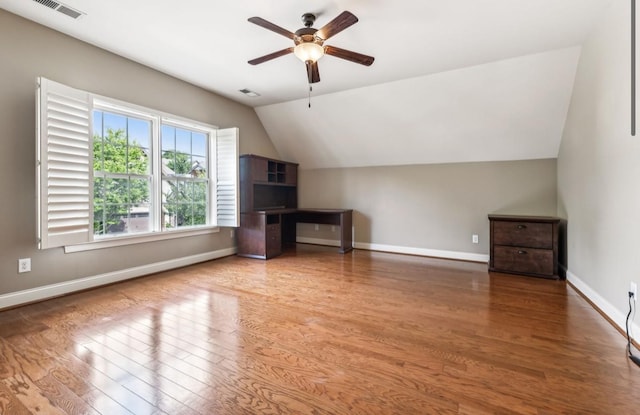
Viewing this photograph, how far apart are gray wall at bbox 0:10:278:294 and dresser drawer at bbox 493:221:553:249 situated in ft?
14.8

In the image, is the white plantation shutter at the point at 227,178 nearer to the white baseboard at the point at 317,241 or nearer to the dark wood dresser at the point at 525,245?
the white baseboard at the point at 317,241

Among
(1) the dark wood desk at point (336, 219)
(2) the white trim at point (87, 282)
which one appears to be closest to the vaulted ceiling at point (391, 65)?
(1) the dark wood desk at point (336, 219)

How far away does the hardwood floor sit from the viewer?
4.70 ft

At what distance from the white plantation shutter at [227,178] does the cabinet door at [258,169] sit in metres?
0.42

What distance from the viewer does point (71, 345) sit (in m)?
1.97

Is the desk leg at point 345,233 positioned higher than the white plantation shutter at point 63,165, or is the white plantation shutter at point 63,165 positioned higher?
the white plantation shutter at point 63,165

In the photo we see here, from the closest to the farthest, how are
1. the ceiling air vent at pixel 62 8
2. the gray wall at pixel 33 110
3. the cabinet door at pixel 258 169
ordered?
the ceiling air vent at pixel 62 8, the gray wall at pixel 33 110, the cabinet door at pixel 258 169

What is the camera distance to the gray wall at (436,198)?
4266 millimetres

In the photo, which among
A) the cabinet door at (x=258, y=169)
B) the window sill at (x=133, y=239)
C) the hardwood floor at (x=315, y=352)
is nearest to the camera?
the hardwood floor at (x=315, y=352)

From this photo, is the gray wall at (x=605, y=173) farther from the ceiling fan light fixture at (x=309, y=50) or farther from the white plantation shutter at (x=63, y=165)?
the white plantation shutter at (x=63, y=165)

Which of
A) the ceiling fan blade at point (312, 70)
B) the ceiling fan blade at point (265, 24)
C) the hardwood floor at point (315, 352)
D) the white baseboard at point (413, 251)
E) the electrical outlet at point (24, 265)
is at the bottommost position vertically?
the hardwood floor at point (315, 352)

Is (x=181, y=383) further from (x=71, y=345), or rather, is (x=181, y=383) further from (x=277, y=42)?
(x=277, y=42)

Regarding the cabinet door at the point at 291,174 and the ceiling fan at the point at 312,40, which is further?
the cabinet door at the point at 291,174

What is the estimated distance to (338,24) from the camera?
7.03 feet
